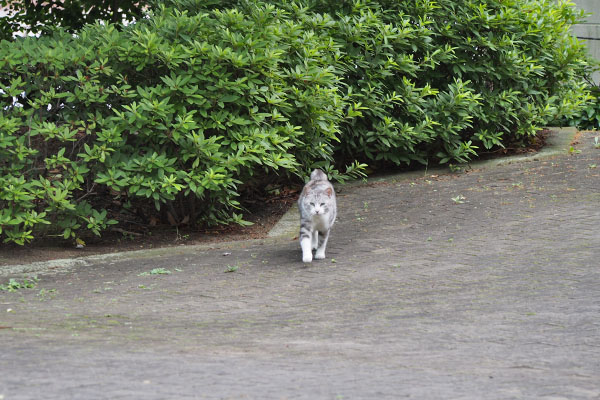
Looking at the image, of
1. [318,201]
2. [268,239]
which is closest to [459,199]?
[268,239]

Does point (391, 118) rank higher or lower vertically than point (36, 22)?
lower

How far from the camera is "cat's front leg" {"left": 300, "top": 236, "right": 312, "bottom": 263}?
295 inches

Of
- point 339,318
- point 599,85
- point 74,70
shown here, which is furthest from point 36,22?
point 599,85

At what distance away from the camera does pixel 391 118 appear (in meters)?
11.0

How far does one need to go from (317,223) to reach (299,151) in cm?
247

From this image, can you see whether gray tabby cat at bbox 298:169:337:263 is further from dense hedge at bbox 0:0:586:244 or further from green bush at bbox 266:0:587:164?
green bush at bbox 266:0:587:164

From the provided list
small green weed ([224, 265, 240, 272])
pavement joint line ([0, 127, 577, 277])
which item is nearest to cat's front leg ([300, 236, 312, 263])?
small green weed ([224, 265, 240, 272])

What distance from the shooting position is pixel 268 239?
29.0 feet

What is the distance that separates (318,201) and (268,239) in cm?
143

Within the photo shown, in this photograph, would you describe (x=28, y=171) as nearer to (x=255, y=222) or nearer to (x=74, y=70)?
(x=74, y=70)

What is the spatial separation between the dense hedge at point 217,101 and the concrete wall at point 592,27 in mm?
5385

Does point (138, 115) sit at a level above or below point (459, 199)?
above

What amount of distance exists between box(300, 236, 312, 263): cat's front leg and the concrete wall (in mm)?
10691

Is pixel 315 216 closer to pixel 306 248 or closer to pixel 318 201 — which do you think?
pixel 318 201
